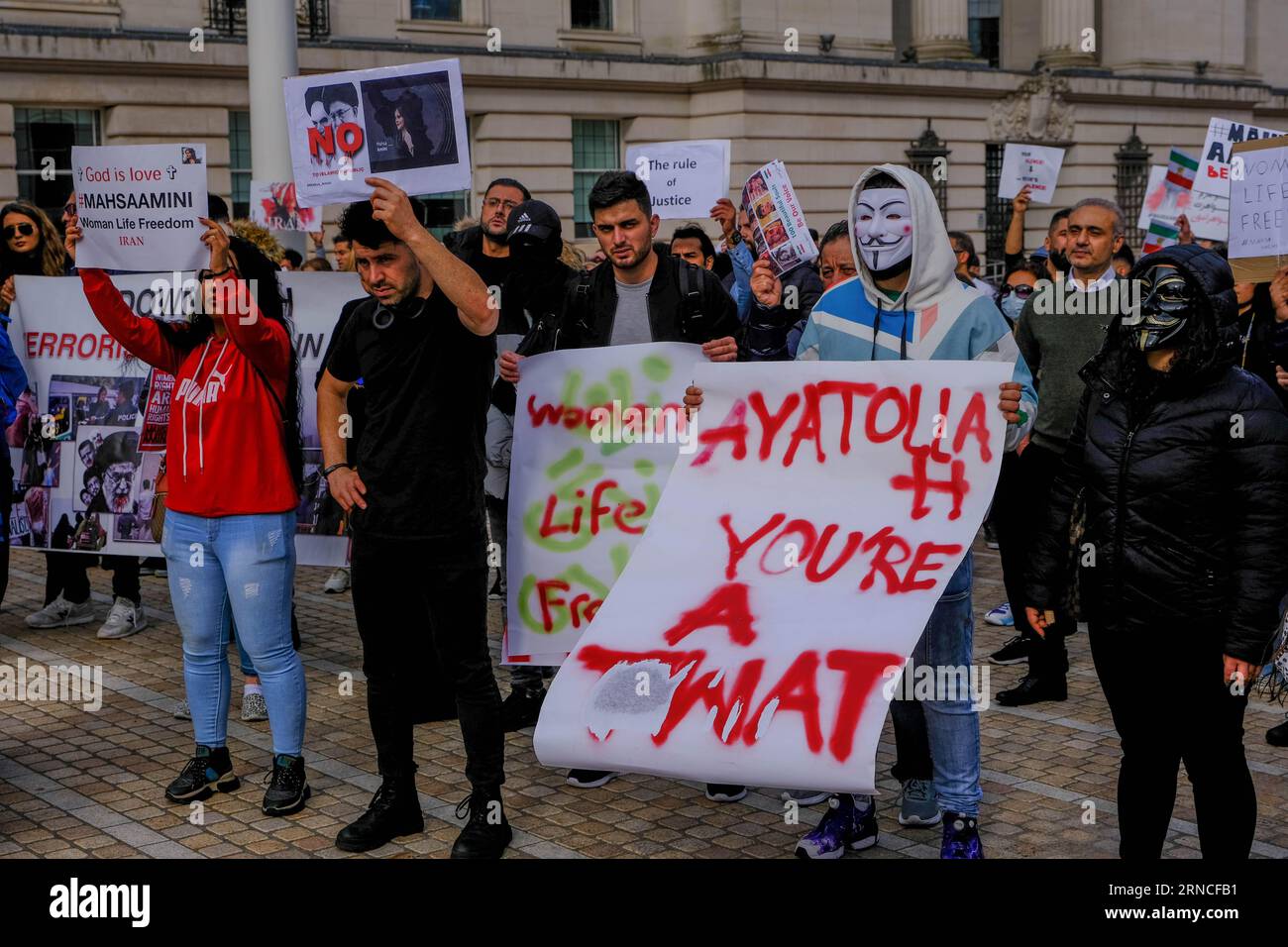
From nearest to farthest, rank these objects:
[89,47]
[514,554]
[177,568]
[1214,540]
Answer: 1. [1214,540]
2. [177,568]
3. [514,554]
4. [89,47]

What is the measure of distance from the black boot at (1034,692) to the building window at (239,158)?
18.8 m

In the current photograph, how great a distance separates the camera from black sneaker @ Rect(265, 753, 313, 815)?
5.52 m

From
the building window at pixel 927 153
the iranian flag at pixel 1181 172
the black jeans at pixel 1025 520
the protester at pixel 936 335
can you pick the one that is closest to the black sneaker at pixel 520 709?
the protester at pixel 936 335

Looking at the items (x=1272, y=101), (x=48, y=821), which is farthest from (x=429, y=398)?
(x=1272, y=101)

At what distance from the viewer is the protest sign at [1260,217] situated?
798cm

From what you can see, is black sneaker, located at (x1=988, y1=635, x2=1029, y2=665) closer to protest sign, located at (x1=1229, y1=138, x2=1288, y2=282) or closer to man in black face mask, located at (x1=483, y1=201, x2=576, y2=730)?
protest sign, located at (x1=1229, y1=138, x2=1288, y2=282)

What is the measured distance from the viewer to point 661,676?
4461mm

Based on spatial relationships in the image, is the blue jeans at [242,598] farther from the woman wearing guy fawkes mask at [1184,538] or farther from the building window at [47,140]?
the building window at [47,140]

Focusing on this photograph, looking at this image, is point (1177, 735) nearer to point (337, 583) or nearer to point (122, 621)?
point (122, 621)

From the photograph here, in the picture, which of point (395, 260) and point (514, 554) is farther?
point (514, 554)

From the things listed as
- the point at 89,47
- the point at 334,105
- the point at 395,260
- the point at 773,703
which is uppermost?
the point at 89,47

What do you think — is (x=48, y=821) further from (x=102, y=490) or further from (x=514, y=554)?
(x=102, y=490)

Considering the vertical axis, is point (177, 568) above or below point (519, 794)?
above

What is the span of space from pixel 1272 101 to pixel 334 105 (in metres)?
36.0
